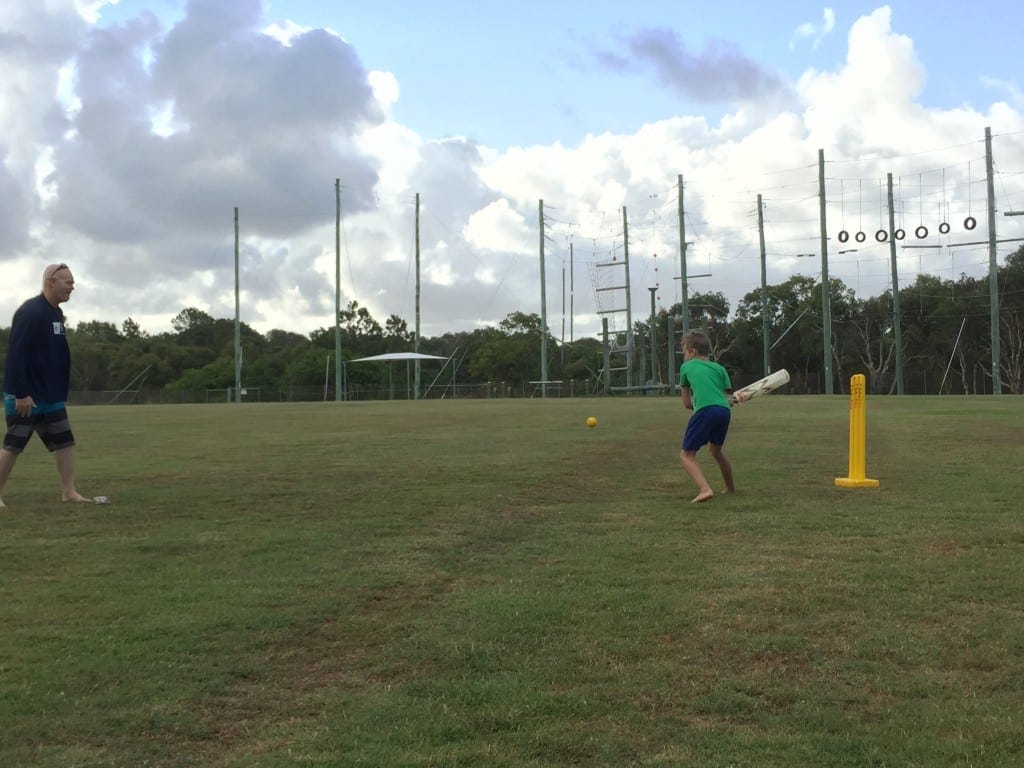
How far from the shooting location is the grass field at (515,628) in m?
3.19

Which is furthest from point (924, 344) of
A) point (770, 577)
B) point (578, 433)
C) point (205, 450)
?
point (770, 577)

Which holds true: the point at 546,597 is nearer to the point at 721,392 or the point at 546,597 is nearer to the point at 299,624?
the point at 299,624

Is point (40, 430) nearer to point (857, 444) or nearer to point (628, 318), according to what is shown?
point (857, 444)

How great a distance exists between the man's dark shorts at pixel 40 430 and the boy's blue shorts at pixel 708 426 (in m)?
5.85

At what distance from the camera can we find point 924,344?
264 feet

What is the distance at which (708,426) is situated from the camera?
8.73 metres

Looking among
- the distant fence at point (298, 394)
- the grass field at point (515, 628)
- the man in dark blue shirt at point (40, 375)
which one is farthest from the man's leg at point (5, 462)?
the distant fence at point (298, 394)

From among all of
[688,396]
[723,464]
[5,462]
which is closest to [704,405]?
[688,396]

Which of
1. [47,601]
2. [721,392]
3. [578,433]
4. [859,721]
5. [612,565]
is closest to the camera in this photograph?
[859,721]

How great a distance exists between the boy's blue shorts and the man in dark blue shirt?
5.87 m

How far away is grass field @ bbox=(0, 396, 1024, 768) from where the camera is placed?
319 cm

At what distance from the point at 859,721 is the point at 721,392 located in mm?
5752

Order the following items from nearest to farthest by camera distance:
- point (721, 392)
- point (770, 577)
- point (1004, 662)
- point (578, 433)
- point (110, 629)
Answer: point (1004, 662), point (110, 629), point (770, 577), point (721, 392), point (578, 433)

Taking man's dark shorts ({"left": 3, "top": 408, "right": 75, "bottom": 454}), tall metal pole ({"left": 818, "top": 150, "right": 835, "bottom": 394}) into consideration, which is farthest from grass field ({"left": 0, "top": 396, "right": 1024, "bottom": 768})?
tall metal pole ({"left": 818, "top": 150, "right": 835, "bottom": 394})
